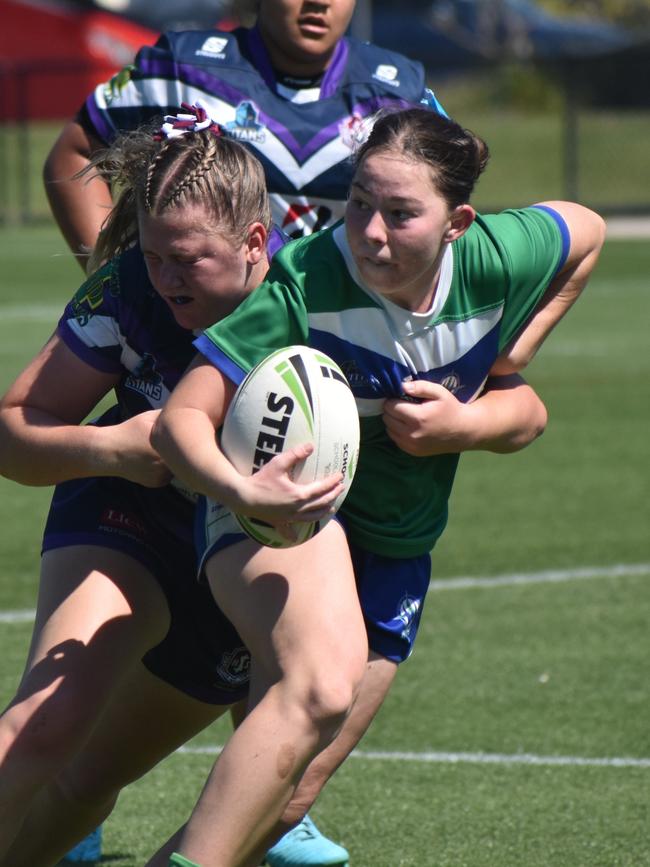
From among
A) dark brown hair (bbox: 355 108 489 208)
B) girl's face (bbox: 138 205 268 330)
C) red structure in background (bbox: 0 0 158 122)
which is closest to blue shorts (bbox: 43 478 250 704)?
girl's face (bbox: 138 205 268 330)

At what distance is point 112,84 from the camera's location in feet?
17.1

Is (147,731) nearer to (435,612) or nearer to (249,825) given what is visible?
(249,825)

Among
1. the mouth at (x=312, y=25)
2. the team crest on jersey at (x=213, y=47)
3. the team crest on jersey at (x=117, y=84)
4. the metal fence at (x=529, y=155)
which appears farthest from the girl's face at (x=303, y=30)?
the metal fence at (x=529, y=155)

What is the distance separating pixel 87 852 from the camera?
4.40 m

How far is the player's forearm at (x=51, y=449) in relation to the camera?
11.6 feet

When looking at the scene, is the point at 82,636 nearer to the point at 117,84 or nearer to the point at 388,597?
the point at 388,597

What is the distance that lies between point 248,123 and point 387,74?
1.55 feet

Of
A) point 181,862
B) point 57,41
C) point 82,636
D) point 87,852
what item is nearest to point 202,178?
point 82,636

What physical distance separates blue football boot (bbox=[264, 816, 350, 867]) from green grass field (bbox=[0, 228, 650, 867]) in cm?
12

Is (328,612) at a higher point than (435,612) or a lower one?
higher

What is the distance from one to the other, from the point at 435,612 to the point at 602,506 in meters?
2.16

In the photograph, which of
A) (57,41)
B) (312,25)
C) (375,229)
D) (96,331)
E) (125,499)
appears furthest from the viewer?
(57,41)

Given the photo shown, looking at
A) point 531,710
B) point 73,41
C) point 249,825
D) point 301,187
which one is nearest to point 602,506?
point 531,710

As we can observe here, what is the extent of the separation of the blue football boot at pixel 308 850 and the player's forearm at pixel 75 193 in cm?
183
